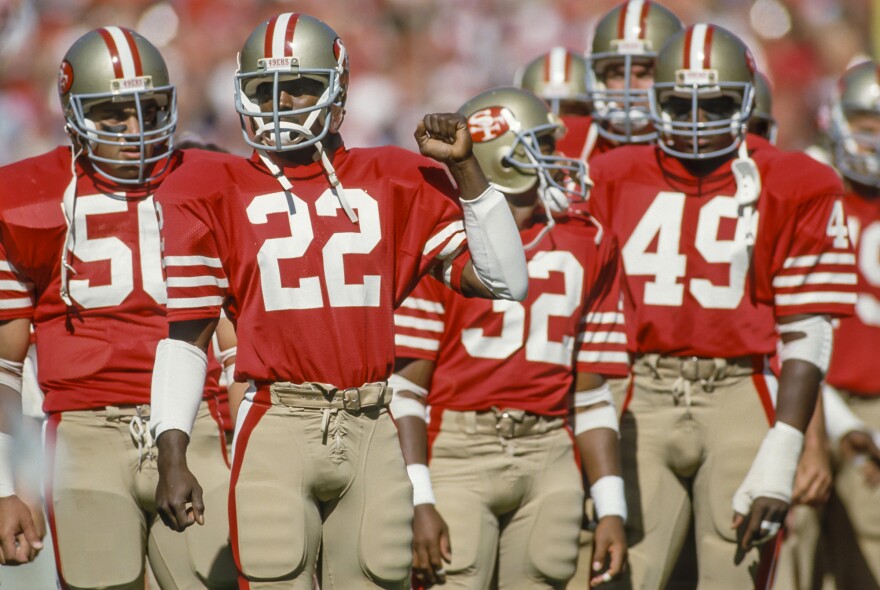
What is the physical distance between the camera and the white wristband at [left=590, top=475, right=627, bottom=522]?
452 cm

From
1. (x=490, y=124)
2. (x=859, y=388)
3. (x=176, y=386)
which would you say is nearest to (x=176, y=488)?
(x=176, y=386)

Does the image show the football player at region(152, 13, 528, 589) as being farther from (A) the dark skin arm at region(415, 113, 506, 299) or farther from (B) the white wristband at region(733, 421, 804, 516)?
(B) the white wristband at region(733, 421, 804, 516)

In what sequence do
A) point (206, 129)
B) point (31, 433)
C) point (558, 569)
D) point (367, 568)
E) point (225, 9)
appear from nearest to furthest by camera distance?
point (367, 568)
point (558, 569)
point (31, 433)
point (206, 129)
point (225, 9)

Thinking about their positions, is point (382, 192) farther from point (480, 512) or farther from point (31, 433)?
point (31, 433)

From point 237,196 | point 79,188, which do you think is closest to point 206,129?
point 79,188

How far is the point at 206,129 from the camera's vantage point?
39.4 feet

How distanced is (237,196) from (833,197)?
6.82ft

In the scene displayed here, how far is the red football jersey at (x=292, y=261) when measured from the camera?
3.61m

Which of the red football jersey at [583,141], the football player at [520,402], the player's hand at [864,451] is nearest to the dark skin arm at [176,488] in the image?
the football player at [520,402]

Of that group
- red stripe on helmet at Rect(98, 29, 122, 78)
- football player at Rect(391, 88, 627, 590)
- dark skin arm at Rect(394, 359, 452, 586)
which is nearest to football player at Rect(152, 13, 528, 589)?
dark skin arm at Rect(394, 359, 452, 586)

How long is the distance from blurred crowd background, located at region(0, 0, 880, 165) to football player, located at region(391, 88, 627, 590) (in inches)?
274

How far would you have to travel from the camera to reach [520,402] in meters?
4.50

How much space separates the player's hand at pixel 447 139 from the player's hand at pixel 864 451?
8.64 ft

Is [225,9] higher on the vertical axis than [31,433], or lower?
higher
